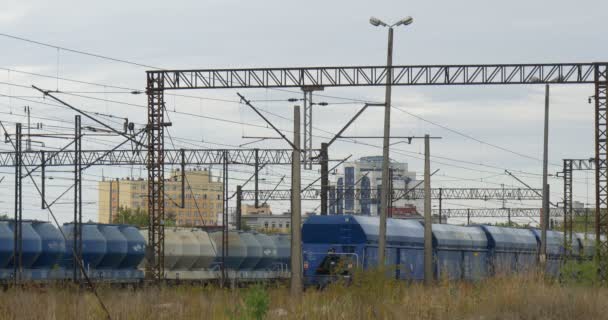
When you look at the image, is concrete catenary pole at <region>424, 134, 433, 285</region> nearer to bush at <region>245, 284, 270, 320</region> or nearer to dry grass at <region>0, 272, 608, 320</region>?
dry grass at <region>0, 272, 608, 320</region>

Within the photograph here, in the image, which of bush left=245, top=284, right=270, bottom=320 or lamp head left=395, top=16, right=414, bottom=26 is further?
lamp head left=395, top=16, right=414, bottom=26

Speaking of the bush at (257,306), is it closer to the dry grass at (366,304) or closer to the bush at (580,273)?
the dry grass at (366,304)

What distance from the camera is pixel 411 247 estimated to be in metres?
44.9

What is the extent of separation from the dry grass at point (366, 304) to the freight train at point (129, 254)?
10.5 metres

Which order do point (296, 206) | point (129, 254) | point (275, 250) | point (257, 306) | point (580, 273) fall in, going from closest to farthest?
point (257, 306) → point (296, 206) → point (580, 273) → point (129, 254) → point (275, 250)

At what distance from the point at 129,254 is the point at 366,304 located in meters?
24.8

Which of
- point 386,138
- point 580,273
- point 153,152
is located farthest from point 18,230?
point 580,273

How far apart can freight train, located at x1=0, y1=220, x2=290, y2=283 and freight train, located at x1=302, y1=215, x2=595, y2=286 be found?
782 cm

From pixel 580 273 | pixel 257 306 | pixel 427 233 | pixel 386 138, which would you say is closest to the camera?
pixel 257 306

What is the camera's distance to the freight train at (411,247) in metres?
41.1

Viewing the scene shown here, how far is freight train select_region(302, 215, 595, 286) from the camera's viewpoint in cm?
4109

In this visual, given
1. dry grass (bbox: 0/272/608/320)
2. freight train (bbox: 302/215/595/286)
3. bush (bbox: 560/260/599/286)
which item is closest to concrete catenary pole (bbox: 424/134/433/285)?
freight train (bbox: 302/215/595/286)

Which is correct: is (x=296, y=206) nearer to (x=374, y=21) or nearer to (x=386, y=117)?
(x=386, y=117)

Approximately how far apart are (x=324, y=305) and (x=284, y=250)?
3642 cm
